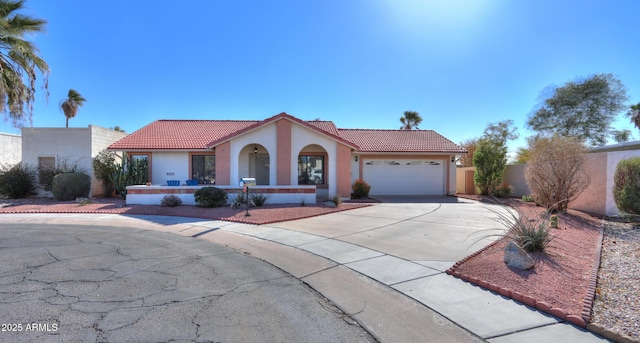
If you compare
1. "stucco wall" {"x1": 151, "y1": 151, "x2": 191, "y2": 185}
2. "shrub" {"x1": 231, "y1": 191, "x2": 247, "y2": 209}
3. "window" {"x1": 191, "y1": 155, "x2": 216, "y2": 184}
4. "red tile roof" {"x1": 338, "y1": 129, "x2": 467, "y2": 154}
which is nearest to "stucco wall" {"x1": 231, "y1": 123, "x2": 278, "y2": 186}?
"shrub" {"x1": 231, "y1": 191, "x2": 247, "y2": 209}

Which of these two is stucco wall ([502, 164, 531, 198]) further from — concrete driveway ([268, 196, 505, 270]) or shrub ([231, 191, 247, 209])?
shrub ([231, 191, 247, 209])

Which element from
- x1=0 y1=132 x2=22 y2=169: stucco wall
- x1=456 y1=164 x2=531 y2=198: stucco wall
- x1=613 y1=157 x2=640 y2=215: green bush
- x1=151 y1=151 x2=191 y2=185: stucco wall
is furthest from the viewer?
x1=0 y1=132 x2=22 y2=169: stucco wall

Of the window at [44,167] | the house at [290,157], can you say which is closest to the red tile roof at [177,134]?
the house at [290,157]

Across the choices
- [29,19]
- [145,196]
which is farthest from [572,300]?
[29,19]

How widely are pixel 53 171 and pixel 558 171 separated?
2477 centimetres

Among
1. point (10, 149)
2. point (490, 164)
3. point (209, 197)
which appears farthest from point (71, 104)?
point (490, 164)

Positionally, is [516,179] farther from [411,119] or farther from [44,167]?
[44,167]

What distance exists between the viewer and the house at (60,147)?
59.2 ft

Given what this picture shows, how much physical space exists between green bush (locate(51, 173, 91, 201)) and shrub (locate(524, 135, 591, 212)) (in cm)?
2187

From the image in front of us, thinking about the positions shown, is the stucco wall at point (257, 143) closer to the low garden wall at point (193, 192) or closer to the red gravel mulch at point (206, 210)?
the low garden wall at point (193, 192)

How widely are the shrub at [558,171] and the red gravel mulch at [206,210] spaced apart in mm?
7249

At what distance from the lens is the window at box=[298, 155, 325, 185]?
62.6 feet

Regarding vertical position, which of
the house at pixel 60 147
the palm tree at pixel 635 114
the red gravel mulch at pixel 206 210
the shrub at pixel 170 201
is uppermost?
the palm tree at pixel 635 114

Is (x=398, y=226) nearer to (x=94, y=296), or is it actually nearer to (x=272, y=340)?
(x=272, y=340)
